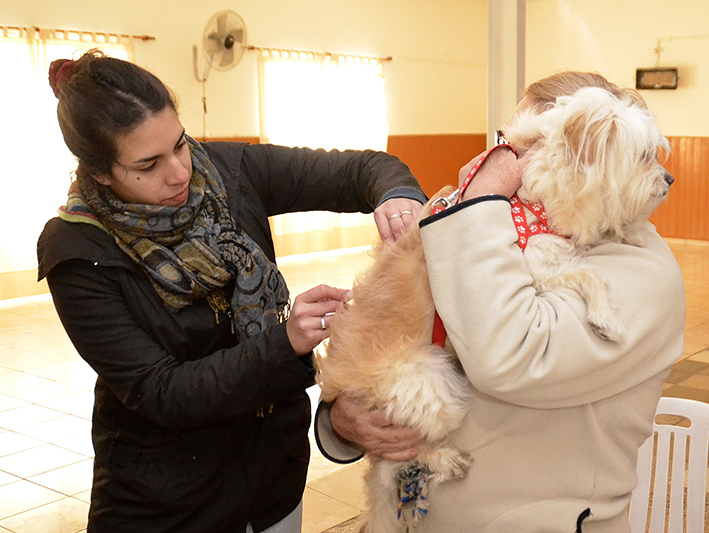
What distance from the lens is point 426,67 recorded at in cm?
1220

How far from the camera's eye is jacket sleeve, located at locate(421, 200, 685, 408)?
1.20 meters

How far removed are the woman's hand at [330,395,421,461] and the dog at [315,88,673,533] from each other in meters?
0.02

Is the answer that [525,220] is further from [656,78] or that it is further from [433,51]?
[433,51]

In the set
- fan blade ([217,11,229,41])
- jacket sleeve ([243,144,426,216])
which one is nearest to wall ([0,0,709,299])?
fan blade ([217,11,229,41])

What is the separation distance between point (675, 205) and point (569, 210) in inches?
411

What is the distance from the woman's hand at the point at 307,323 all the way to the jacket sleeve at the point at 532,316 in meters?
0.33

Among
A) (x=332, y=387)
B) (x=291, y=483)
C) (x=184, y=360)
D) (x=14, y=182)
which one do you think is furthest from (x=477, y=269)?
(x=14, y=182)

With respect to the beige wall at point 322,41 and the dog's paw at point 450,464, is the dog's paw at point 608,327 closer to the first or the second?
the dog's paw at point 450,464

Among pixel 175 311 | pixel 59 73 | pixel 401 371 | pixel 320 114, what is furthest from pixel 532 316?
pixel 320 114

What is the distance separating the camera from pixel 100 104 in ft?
5.10

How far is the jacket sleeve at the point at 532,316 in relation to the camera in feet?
3.94

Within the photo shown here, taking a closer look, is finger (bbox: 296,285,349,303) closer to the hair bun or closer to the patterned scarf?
the patterned scarf

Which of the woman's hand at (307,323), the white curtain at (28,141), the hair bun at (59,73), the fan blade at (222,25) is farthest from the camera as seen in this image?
the fan blade at (222,25)

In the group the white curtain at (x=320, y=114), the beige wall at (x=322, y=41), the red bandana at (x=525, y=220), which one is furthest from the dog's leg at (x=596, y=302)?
the white curtain at (x=320, y=114)
